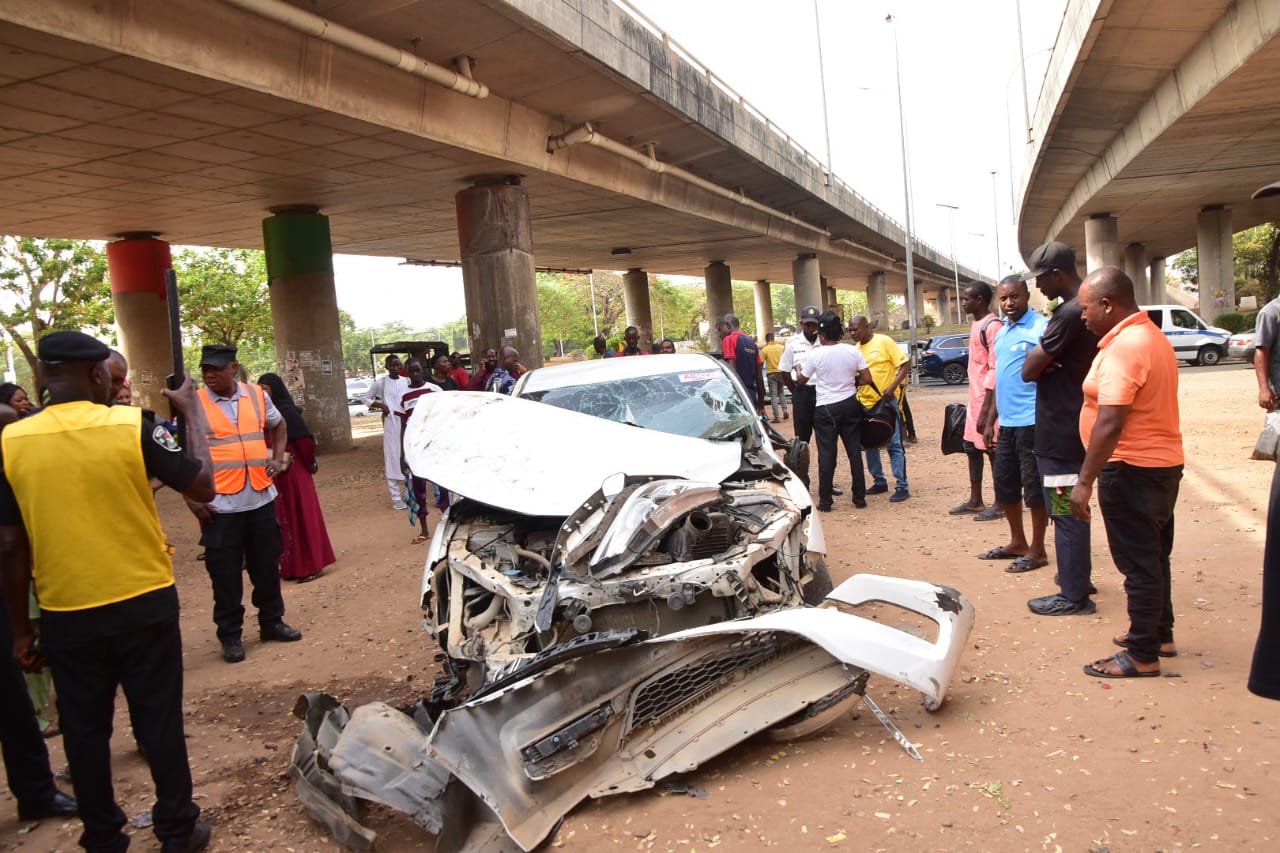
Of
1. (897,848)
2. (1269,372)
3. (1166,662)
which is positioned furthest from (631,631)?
(1269,372)

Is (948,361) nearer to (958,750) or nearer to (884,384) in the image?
(884,384)

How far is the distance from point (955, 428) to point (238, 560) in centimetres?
562

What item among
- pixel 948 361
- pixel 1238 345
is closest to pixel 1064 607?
pixel 1238 345

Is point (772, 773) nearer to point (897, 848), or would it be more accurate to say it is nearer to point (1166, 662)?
point (897, 848)

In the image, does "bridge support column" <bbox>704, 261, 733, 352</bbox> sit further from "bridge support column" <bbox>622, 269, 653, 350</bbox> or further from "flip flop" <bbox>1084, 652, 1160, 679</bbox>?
"flip flop" <bbox>1084, 652, 1160, 679</bbox>

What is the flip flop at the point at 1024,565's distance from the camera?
5.64 meters

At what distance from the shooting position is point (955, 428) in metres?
7.25

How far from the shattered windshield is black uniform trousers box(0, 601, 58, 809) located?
3.24 meters

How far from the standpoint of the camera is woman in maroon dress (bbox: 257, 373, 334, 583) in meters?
6.43

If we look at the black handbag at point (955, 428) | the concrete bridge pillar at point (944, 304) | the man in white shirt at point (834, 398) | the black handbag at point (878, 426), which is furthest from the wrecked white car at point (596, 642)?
the concrete bridge pillar at point (944, 304)

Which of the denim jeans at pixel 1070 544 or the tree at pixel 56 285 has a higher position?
the tree at pixel 56 285

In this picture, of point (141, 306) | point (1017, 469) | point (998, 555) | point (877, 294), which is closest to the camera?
point (1017, 469)

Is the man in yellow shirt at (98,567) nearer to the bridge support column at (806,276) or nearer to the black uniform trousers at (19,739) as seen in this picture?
the black uniform trousers at (19,739)

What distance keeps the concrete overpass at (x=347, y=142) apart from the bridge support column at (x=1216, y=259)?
14533mm
